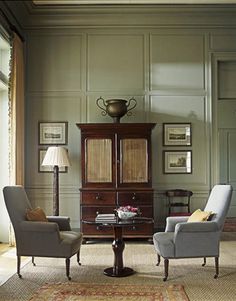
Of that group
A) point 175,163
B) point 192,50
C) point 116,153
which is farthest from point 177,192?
point 192,50

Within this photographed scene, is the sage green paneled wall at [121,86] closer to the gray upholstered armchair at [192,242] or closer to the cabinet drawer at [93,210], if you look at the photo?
the cabinet drawer at [93,210]

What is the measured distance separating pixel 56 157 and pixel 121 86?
5.16 ft

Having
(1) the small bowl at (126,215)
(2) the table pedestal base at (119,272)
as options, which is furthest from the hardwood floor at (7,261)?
(1) the small bowl at (126,215)

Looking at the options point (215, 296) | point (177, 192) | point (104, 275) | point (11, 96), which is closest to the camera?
point (215, 296)

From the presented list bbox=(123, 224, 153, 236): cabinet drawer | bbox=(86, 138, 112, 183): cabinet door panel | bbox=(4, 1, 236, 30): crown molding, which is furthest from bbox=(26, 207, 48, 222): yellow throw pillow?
bbox=(4, 1, 236, 30): crown molding

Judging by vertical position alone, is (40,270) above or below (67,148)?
below

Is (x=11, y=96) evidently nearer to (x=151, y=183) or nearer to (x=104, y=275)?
(x=151, y=183)

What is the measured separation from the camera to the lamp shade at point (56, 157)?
618cm

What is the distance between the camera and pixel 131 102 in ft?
22.5

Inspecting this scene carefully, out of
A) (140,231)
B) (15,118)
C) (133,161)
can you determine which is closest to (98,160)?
(133,161)

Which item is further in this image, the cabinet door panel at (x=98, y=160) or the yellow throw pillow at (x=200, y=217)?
the cabinet door panel at (x=98, y=160)

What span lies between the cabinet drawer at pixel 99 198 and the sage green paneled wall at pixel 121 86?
662mm

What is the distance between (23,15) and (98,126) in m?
2.10

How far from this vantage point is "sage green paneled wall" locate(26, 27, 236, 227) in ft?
22.4
